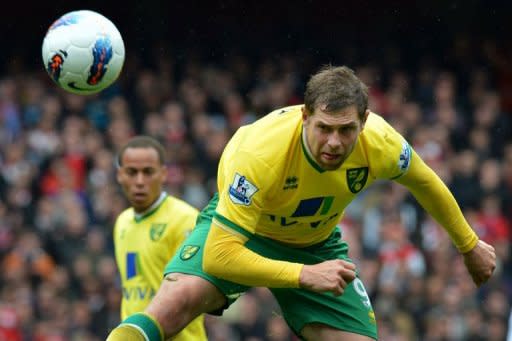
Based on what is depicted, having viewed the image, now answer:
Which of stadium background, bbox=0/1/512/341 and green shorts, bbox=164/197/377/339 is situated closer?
green shorts, bbox=164/197/377/339

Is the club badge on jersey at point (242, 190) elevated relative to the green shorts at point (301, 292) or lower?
elevated

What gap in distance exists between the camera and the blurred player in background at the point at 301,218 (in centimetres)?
654

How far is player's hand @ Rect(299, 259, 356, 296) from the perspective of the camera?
6.25m

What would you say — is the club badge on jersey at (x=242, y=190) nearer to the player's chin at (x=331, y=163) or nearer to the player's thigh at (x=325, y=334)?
the player's chin at (x=331, y=163)

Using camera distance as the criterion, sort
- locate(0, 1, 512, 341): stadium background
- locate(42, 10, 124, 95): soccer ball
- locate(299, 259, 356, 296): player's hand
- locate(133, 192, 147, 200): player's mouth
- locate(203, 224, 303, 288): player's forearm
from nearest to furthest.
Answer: locate(299, 259, 356, 296): player's hand
locate(203, 224, 303, 288): player's forearm
locate(42, 10, 124, 95): soccer ball
locate(133, 192, 147, 200): player's mouth
locate(0, 1, 512, 341): stadium background

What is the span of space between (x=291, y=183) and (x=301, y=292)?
844 mm

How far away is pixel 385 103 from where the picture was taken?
659 inches

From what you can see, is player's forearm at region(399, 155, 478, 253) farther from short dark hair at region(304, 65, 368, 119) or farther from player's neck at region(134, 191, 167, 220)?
player's neck at region(134, 191, 167, 220)

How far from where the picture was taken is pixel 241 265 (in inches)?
258

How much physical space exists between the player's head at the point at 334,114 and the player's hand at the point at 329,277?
2.00ft

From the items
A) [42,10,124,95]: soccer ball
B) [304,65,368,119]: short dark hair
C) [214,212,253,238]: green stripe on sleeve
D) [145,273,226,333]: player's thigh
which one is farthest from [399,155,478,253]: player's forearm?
[42,10,124,95]: soccer ball

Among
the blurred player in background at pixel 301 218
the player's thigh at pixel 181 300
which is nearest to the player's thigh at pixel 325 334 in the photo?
the blurred player in background at pixel 301 218

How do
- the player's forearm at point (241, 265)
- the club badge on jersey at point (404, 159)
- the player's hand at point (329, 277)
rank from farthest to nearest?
the club badge on jersey at point (404, 159) < the player's forearm at point (241, 265) < the player's hand at point (329, 277)

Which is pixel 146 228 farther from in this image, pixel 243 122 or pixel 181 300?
pixel 243 122
